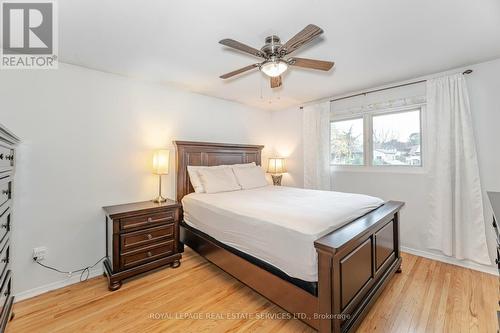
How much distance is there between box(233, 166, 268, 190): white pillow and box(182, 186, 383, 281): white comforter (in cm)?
66

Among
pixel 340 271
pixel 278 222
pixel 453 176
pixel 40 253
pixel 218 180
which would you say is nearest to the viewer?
pixel 340 271

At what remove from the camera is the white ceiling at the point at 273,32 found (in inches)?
60.3

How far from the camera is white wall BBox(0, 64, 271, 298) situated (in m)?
2.09

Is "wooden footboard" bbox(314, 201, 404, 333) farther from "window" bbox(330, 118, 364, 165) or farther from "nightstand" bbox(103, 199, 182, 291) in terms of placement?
"nightstand" bbox(103, 199, 182, 291)

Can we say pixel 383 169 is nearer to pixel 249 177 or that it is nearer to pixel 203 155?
pixel 249 177

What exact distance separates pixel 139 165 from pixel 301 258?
2.33 m

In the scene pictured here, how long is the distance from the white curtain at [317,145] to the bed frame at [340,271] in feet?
4.46

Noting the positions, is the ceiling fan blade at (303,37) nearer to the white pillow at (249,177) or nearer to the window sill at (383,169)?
the white pillow at (249,177)

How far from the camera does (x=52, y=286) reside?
220 centimetres

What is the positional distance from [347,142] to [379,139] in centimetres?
48

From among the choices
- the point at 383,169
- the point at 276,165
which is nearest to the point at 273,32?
the point at 383,169

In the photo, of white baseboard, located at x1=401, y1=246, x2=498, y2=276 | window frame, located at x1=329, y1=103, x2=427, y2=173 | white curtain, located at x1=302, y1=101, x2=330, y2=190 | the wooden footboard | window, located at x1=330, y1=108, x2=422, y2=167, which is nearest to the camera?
the wooden footboard

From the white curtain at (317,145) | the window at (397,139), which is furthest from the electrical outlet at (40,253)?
the window at (397,139)

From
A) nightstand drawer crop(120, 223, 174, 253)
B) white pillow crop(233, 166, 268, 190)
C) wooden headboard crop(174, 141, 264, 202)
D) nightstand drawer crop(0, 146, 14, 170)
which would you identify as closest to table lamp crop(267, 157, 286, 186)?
wooden headboard crop(174, 141, 264, 202)
